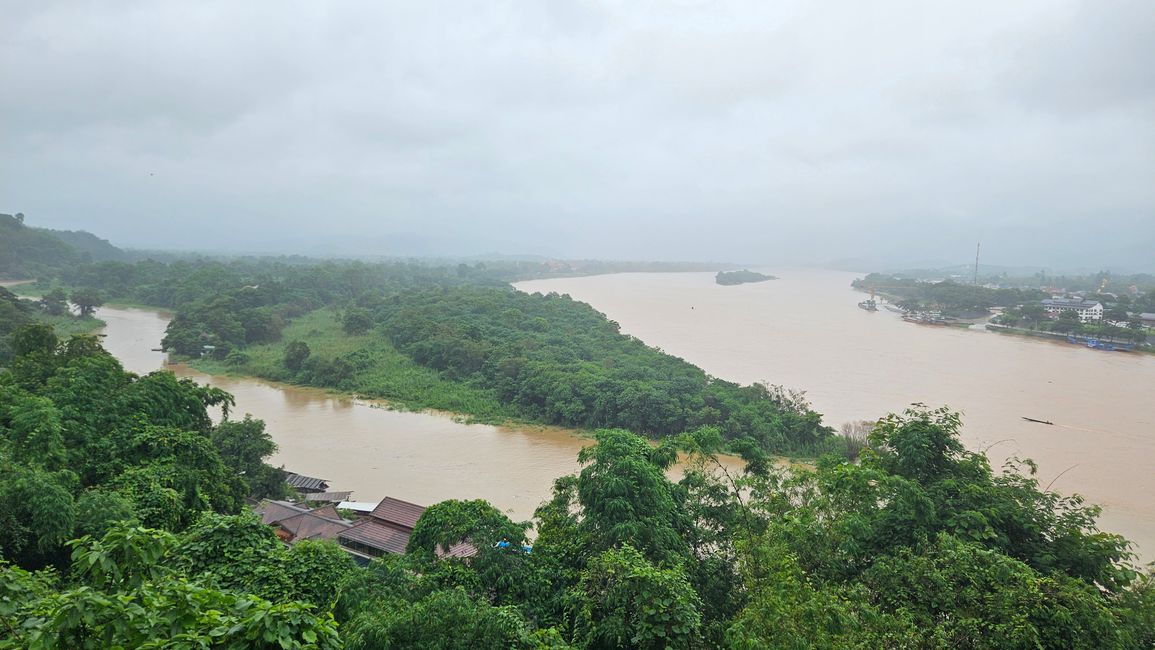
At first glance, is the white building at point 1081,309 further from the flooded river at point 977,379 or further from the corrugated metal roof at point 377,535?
the corrugated metal roof at point 377,535

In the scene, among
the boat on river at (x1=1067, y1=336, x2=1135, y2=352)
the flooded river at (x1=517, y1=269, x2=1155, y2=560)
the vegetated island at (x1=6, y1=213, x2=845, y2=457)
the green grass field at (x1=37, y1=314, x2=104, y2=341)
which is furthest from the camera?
the boat on river at (x1=1067, y1=336, x2=1135, y2=352)

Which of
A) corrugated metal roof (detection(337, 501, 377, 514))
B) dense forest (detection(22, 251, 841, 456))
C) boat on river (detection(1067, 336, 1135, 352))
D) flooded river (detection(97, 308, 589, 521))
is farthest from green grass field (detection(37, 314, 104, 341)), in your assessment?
boat on river (detection(1067, 336, 1135, 352))

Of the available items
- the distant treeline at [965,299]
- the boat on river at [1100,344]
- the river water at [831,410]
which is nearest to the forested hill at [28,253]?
the river water at [831,410]

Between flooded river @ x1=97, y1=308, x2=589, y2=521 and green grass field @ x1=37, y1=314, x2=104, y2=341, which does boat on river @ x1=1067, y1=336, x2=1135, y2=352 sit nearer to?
flooded river @ x1=97, y1=308, x2=589, y2=521

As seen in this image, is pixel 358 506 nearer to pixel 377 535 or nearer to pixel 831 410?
pixel 377 535

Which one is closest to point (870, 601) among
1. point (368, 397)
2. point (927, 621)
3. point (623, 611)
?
point (927, 621)

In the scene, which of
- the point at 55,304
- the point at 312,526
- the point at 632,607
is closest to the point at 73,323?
the point at 55,304
